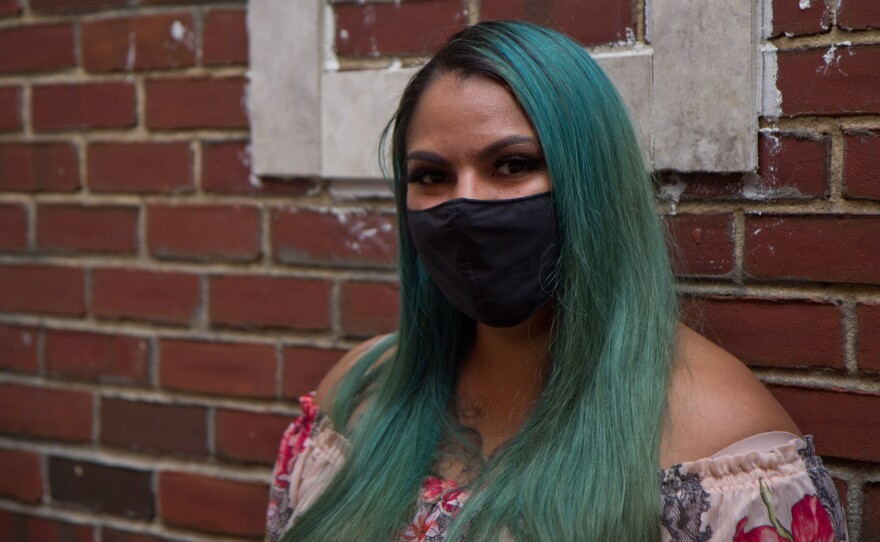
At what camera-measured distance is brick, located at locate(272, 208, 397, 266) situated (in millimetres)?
2096

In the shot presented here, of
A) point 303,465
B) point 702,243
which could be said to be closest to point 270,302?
point 303,465

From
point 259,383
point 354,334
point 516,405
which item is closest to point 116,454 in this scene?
point 259,383

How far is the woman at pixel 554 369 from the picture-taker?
4.74 feet

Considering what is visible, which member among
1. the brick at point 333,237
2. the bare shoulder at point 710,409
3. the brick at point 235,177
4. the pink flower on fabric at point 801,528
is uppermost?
the brick at point 235,177

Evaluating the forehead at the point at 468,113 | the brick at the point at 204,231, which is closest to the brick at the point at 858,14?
the forehead at the point at 468,113

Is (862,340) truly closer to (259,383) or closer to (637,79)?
(637,79)

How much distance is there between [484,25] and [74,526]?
1.69m

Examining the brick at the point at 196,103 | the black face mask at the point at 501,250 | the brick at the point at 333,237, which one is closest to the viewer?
the black face mask at the point at 501,250

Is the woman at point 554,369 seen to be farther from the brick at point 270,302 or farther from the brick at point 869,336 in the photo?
the brick at point 270,302

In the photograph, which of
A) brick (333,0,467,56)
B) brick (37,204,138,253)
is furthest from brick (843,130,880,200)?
brick (37,204,138,253)

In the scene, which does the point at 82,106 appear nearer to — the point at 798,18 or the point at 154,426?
the point at 154,426

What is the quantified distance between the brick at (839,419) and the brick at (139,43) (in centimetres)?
153

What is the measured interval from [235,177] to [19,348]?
0.81 meters

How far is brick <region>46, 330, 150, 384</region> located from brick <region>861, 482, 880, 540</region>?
1627mm
